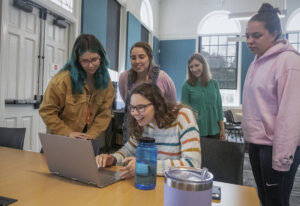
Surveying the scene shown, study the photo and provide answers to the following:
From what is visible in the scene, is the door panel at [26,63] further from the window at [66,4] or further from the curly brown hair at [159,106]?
the curly brown hair at [159,106]

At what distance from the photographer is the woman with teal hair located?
5.18ft

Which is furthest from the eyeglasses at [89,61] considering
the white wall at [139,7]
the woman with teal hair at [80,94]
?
the white wall at [139,7]

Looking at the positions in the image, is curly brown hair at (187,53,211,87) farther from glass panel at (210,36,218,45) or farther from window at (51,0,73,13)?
glass panel at (210,36,218,45)

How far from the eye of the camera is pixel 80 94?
1.66 metres

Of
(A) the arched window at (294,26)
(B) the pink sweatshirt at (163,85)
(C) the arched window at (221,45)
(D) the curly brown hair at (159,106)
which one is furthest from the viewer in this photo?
(C) the arched window at (221,45)

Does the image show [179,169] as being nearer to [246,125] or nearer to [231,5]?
[246,125]

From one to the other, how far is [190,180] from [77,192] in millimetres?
512

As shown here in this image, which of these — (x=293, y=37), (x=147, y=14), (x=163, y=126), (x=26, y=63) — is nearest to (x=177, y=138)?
(x=163, y=126)

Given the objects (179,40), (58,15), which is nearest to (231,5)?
(179,40)

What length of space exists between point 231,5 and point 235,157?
7199 mm

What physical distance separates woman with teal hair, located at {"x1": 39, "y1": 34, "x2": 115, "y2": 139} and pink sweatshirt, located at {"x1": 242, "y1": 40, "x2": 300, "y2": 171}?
95 centimetres

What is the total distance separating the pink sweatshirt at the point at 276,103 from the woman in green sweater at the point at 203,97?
0.89 meters

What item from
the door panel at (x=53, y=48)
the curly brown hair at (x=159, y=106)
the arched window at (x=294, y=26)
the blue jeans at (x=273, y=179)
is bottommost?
the blue jeans at (x=273, y=179)

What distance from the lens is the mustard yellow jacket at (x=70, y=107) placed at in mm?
1582
